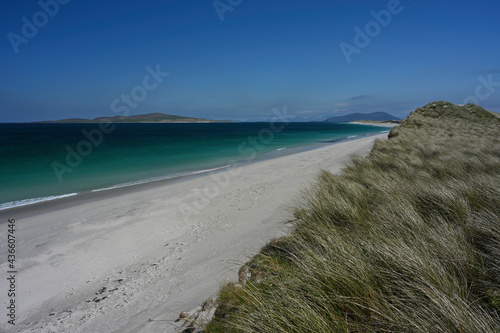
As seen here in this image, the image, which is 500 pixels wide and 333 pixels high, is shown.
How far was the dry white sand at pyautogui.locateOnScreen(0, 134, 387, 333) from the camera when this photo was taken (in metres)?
3.03

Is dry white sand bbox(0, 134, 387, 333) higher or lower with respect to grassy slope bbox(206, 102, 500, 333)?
lower

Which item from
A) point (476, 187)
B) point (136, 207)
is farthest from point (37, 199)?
point (476, 187)

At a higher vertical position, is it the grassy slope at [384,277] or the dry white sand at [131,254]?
the grassy slope at [384,277]

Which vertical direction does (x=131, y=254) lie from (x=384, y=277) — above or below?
below

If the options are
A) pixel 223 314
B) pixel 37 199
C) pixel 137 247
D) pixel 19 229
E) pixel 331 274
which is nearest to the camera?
pixel 331 274

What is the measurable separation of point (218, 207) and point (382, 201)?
13.7ft

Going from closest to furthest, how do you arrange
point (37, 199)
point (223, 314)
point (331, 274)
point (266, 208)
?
point (331, 274) → point (223, 314) → point (266, 208) → point (37, 199)

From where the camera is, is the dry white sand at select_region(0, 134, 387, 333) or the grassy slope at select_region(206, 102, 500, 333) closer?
the grassy slope at select_region(206, 102, 500, 333)

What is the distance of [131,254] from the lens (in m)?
4.42

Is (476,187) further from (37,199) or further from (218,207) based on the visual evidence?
(37,199)

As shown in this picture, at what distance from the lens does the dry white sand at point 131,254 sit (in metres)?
3.03

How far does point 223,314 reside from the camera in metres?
2.32

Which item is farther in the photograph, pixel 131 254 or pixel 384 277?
pixel 131 254

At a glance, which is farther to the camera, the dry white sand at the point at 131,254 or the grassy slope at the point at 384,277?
the dry white sand at the point at 131,254
